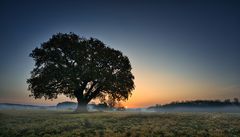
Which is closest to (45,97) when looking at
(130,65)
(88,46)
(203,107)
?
(88,46)

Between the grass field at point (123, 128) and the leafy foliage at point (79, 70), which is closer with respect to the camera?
the grass field at point (123, 128)

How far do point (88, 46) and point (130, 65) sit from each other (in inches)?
439

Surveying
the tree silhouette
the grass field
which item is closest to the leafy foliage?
the tree silhouette

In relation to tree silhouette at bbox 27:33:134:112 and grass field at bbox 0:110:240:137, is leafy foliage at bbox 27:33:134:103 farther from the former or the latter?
grass field at bbox 0:110:240:137

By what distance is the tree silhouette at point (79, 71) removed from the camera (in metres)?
45.2

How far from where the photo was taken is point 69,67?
4666 centimetres

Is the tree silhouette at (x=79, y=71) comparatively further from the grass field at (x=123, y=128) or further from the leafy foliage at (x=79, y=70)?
the grass field at (x=123, y=128)

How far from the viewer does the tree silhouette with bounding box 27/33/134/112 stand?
4522 centimetres

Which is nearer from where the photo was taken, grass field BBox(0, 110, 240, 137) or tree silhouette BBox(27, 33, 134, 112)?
grass field BBox(0, 110, 240, 137)

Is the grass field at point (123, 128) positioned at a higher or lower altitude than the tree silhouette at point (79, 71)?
lower

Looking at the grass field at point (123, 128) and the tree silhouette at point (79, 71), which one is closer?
the grass field at point (123, 128)

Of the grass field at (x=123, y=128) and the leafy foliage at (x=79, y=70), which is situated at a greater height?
the leafy foliage at (x=79, y=70)

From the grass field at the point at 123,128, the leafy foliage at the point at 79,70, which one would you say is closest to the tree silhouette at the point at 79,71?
the leafy foliage at the point at 79,70

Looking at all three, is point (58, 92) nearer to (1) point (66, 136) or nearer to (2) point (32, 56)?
(2) point (32, 56)
